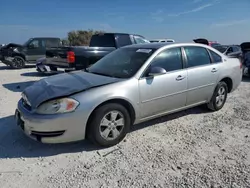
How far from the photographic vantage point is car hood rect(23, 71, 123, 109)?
331 centimetres

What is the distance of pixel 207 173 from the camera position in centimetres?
284

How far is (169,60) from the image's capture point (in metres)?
4.25

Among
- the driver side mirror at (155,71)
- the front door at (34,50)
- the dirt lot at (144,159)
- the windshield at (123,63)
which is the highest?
the front door at (34,50)

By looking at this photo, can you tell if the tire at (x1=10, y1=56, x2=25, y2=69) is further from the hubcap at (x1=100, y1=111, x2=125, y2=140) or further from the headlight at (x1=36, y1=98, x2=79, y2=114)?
the hubcap at (x1=100, y1=111, x2=125, y2=140)

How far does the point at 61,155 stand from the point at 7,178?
74 centimetres

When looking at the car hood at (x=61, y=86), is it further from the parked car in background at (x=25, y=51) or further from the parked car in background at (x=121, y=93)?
the parked car in background at (x=25, y=51)

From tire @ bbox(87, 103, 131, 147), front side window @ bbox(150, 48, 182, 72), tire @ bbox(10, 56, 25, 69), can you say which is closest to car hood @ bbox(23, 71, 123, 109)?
tire @ bbox(87, 103, 131, 147)

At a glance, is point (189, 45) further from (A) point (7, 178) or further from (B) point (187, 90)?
(A) point (7, 178)

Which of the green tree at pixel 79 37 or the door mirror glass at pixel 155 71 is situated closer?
the door mirror glass at pixel 155 71

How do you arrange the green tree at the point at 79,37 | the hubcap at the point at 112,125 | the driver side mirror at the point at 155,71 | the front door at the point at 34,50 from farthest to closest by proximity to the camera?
the green tree at the point at 79,37
the front door at the point at 34,50
the driver side mirror at the point at 155,71
the hubcap at the point at 112,125

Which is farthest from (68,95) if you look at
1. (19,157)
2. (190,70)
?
(190,70)

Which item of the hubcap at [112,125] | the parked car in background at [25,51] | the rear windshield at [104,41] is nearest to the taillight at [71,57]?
the rear windshield at [104,41]

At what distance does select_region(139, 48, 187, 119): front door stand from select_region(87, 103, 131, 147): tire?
0.40 m

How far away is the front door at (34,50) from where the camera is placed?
14.0 meters
